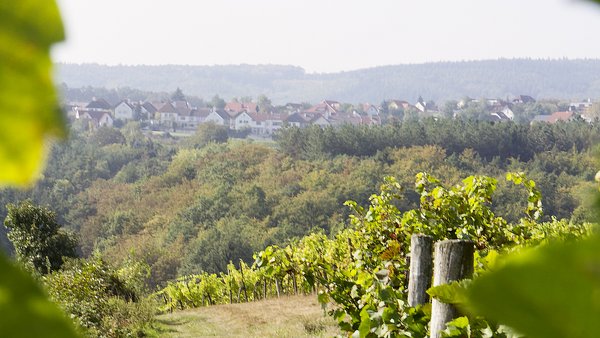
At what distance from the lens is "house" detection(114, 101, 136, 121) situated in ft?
159

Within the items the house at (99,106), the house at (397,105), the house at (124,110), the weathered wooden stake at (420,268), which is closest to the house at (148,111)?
the house at (124,110)

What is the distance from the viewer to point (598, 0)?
71 millimetres

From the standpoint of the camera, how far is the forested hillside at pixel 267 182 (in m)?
22.6

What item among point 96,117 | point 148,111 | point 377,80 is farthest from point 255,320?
point 377,80

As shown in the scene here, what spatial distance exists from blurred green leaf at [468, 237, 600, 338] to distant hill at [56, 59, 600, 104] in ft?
235

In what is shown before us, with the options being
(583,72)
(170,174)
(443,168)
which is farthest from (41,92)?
(583,72)

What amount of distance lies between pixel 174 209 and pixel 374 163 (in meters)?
6.95

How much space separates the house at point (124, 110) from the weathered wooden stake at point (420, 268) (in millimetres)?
46960

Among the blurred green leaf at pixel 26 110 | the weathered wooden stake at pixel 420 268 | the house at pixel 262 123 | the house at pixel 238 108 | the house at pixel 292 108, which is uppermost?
the blurred green leaf at pixel 26 110

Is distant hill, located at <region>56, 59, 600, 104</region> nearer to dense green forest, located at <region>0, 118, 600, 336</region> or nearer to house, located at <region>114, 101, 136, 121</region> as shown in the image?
house, located at <region>114, 101, 136, 121</region>

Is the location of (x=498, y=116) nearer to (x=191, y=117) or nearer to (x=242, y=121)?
(x=242, y=121)

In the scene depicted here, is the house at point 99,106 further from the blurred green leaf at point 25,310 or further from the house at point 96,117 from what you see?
the blurred green leaf at point 25,310

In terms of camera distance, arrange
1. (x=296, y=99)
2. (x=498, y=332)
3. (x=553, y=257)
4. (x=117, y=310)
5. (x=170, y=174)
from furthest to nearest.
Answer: (x=296, y=99)
(x=170, y=174)
(x=117, y=310)
(x=498, y=332)
(x=553, y=257)

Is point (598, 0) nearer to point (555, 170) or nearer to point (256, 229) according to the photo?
point (256, 229)
